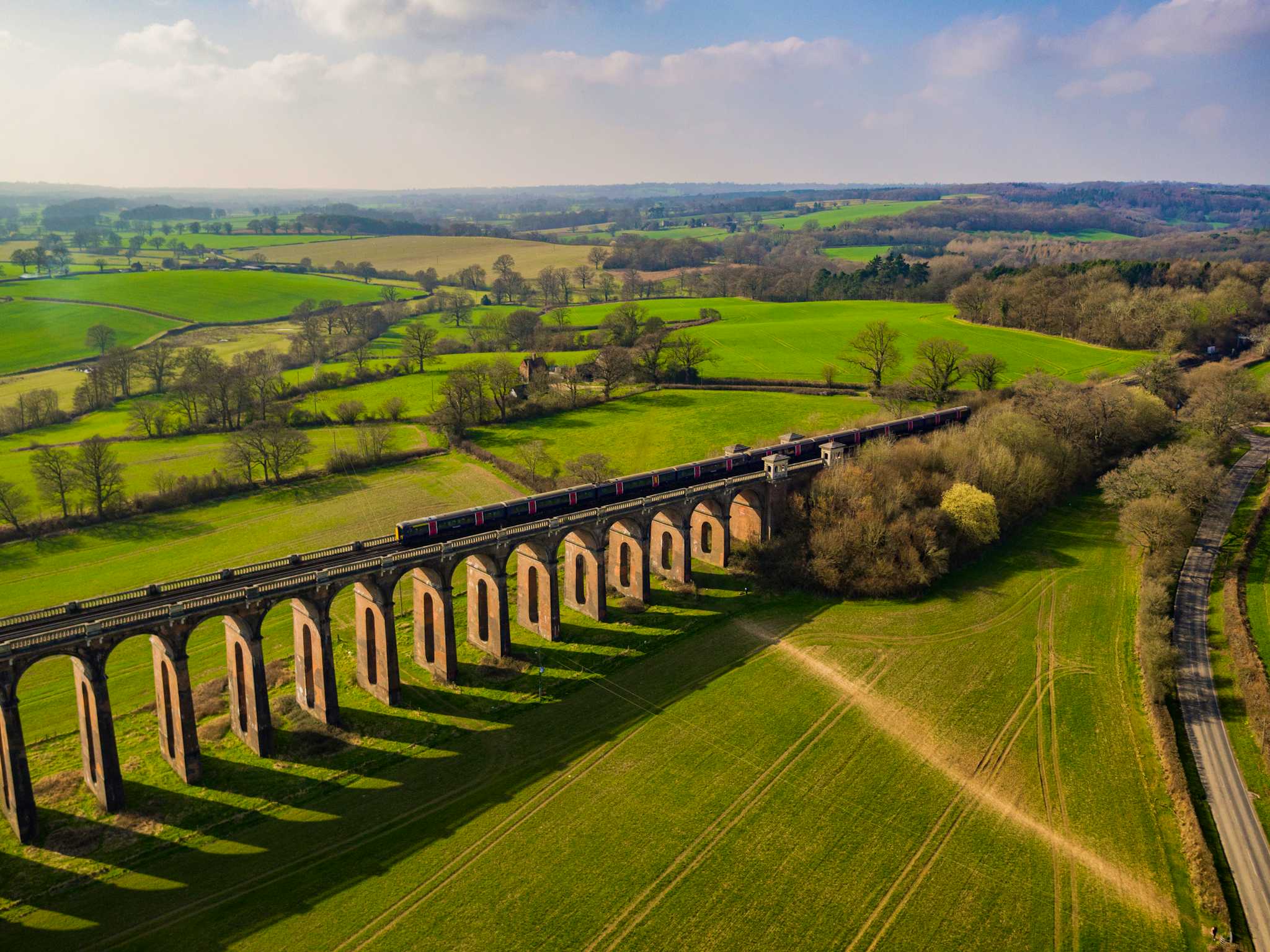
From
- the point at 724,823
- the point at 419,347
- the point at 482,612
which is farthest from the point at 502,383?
the point at 724,823

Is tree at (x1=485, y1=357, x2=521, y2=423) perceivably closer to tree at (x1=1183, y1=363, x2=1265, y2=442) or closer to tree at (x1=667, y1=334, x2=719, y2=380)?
tree at (x1=667, y1=334, x2=719, y2=380)

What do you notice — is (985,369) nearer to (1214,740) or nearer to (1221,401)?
(1221,401)

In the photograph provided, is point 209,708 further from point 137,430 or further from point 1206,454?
point 1206,454

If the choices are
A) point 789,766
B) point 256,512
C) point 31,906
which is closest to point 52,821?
point 31,906

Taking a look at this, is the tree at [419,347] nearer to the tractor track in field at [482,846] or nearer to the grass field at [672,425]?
the grass field at [672,425]

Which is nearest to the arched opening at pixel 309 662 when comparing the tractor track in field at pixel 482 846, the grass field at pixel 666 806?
the grass field at pixel 666 806
